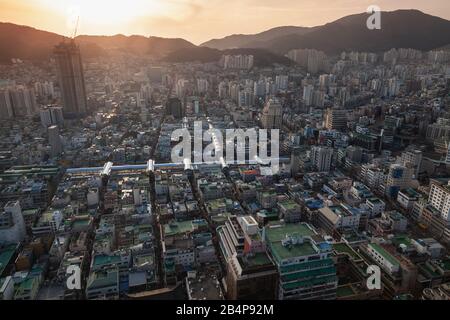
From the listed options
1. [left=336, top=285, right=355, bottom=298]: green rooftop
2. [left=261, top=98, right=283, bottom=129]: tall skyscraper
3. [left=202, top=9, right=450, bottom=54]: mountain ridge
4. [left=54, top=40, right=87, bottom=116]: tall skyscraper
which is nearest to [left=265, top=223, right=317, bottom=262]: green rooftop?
[left=336, top=285, right=355, bottom=298]: green rooftop

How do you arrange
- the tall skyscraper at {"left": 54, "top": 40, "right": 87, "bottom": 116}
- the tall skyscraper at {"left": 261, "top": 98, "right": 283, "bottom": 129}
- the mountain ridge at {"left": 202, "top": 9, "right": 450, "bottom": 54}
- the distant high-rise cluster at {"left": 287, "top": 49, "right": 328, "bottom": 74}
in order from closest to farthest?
the tall skyscraper at {"left": 261, "top": 98, "right": 283, "bottom": 129} → the tall skyscraper at {"left": 54, "top": 40, "right": 87, "bottom": 116} → the distant high-rise cluster at {"left": 287, "top": 49, "right": 328, "bottom": 74} → the mountain ridge at {"left": 202, "top": 9, "right": 450, "bottom": 54}

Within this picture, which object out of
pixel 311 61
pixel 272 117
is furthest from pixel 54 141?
pixel 311 61

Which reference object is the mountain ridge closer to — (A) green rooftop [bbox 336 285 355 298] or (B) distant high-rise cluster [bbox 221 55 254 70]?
(B) distant high-rise cluster [bbox 221 55 254 70]

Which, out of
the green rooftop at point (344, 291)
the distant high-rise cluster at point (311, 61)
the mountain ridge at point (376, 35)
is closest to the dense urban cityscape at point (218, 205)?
the green rooftop at point (344, 291)

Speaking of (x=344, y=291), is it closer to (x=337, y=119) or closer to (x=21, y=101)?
(x=337, y=119)
